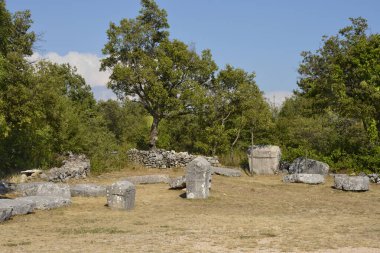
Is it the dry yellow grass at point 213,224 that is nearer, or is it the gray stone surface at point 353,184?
the dry yellow grass at point 213,224

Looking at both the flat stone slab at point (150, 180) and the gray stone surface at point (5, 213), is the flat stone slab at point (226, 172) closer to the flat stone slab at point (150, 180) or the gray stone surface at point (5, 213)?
the flat stone slab at point (150, 180)

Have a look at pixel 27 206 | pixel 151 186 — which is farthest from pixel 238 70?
pixel 27 206

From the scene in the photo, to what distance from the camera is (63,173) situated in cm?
2312

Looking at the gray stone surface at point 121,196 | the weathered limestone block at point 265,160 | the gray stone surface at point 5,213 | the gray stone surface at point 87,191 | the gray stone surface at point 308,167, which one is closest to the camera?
the gray stone surface at point 5,213

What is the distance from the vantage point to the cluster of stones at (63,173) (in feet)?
75.0

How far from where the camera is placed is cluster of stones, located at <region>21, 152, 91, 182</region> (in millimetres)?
22875

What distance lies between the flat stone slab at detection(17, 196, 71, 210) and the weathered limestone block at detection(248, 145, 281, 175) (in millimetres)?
14005

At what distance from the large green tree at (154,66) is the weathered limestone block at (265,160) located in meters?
5.59

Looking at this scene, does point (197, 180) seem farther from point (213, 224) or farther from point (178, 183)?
point (213, 224)

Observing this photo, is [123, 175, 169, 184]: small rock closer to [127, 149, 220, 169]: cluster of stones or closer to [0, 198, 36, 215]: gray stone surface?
[127, 149, 220, 169]: cluster of stones

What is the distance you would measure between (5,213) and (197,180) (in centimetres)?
752

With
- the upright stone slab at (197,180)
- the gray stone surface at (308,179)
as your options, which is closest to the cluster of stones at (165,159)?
the gray stone surface at (308,179)

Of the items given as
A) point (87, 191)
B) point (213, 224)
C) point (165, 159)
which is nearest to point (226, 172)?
point (165, 159)

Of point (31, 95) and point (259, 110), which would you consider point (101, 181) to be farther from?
point (259, 110)
